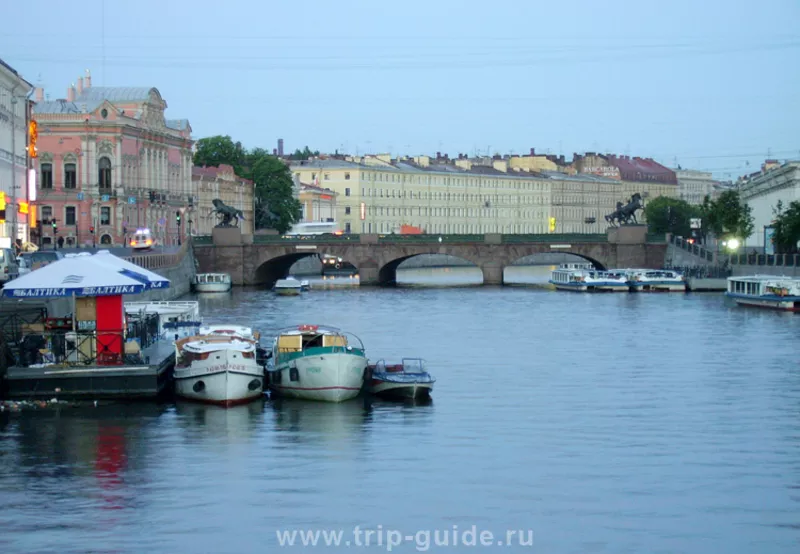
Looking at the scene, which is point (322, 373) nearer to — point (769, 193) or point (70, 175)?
point (70, 175)

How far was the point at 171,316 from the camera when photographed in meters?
43.0

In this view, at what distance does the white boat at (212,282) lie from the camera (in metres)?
84.4

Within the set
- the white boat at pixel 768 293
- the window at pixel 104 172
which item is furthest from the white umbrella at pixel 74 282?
the window at pixel 104 172

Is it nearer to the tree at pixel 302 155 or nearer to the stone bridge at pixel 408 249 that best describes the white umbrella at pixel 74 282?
the stone bridge at pixel 408 249

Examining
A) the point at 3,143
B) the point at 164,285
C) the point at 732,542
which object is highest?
the point at 3,143

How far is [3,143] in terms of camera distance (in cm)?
6444

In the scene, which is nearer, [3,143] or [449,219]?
[3,143]

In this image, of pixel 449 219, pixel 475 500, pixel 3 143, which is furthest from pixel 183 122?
pixel 475 500

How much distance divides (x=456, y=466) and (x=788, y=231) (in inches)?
2319

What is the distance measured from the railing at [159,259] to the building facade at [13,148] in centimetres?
516

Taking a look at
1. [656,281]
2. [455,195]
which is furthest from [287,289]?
[455,195]

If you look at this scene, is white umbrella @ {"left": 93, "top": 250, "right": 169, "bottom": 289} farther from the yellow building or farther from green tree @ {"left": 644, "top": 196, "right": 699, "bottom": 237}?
green tree @ {"left": 644, "top": 196, "right": 699, "bottom": 237}

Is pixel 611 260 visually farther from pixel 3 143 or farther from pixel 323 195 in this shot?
pixel 323 195

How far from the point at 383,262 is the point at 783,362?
5262cm
